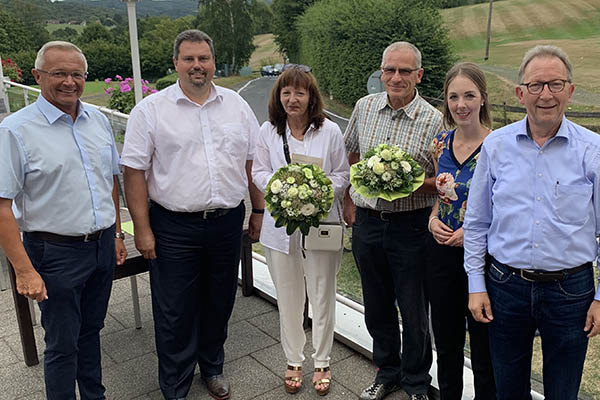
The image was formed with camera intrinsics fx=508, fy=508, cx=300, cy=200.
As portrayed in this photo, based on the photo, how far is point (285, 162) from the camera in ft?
8.93

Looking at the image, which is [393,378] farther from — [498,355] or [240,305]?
[240,305]

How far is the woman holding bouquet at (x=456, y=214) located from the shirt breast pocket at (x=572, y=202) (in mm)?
437

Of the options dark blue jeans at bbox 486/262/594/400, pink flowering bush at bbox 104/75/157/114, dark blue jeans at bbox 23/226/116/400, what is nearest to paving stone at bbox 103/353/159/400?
dark blue jeans at bbox 23/226/116/400

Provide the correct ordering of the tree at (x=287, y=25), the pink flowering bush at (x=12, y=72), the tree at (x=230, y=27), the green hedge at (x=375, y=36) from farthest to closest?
the tree at (x=230, y=27) → the tree at (x=287, y=25) → the green hedge at (x=375, y=36) → the pink flowering bush at (x=12, y=72)

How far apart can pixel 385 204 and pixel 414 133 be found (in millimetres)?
381

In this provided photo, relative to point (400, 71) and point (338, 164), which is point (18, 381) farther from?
point (400, 71)

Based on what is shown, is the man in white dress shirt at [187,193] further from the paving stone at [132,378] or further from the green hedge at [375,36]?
the green hedge at [375,36]

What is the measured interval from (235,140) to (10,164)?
1058 mm

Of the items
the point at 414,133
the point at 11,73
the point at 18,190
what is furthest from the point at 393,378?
the point at 11,73

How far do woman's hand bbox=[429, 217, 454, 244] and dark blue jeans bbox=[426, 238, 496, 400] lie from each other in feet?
0.14

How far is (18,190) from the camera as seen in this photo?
7.05 feet

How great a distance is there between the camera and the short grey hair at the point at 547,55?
5.72 ft

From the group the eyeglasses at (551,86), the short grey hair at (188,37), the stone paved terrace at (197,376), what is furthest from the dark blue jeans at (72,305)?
the eyeglasses at (551,86)

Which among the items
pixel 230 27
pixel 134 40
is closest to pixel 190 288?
pixel 134 40
